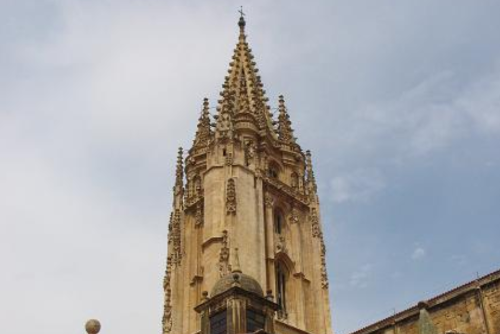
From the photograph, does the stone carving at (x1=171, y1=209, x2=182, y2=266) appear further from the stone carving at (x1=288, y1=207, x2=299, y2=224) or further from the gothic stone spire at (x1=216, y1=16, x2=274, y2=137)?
the stone carving at (x1=288, y1=207, x2=299, y2=224)

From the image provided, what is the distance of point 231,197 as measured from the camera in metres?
41.1

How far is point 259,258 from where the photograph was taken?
4019cm

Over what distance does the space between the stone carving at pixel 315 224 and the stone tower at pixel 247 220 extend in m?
0.06

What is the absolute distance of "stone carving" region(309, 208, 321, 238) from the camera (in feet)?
150

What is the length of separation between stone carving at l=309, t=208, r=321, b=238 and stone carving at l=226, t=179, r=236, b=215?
6.39 metres

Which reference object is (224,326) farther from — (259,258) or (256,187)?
(256,187)

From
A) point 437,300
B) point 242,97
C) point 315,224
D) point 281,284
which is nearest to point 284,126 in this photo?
point 242,97

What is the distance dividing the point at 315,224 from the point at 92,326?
2973 centimetres

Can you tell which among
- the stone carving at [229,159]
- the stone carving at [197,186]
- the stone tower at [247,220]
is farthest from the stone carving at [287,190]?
the stone carving at [197,186]

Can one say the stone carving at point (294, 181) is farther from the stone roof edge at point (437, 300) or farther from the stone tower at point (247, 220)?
the stone roof edge at point (437, 300)

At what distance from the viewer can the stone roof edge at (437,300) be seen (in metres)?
26.1

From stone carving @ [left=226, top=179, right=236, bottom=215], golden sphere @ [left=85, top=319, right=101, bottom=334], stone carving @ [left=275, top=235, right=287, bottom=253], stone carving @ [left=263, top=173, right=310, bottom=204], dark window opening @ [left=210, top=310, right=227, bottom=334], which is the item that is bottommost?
golden sphere @ [left=85, top=319, right=101, bottom=334]

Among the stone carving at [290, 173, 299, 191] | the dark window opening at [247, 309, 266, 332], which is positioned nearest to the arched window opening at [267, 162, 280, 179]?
the stone carving at [290, 173, 299, 191]

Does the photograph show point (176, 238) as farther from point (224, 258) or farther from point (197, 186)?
point (224, 258)
